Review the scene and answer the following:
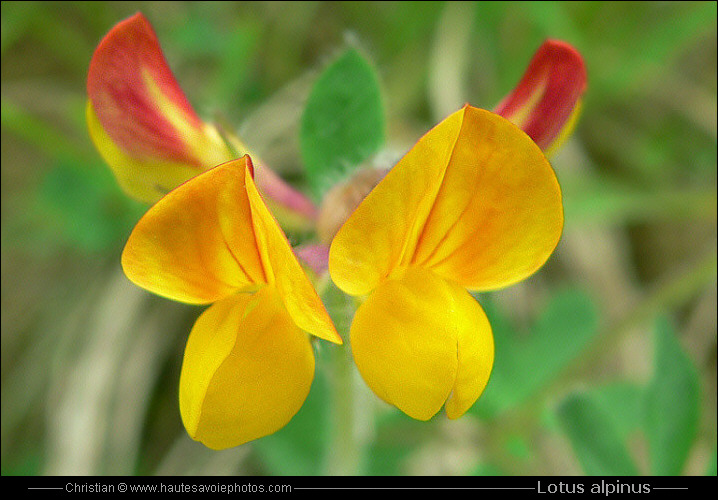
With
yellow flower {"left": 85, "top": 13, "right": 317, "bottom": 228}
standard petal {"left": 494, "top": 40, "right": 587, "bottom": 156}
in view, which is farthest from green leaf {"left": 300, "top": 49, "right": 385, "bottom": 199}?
standard petal {"left": 494, "top": 40, "right": 587, "bottom": 156}

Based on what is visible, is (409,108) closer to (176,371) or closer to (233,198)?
(176,371)

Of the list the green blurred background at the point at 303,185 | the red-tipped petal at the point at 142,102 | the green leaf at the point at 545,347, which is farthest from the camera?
the green blurred background at the point at 303,185

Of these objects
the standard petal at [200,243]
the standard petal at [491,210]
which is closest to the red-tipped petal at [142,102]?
the standard petal at [200,243]

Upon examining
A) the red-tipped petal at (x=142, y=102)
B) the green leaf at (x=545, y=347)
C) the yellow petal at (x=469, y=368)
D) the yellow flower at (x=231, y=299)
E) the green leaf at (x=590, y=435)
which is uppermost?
the red-tipped petal at (x=142, y=102)

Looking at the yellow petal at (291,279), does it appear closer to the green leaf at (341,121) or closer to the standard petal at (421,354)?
the standard petal at (421,354)

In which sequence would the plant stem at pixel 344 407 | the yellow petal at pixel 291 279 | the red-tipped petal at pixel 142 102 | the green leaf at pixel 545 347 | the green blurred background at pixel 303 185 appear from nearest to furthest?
the yellow petal at pixel 291 279 < the red-tipped petal at pixel 142 102 < the plant stem at pixel 344 407 < the green leaf at pixel 545 347 < the green blurred background at pixel 303 185

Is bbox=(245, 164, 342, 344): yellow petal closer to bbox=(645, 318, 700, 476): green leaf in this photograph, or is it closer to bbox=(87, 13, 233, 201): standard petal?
bbox=(87, 13, 233, 201): standard petal

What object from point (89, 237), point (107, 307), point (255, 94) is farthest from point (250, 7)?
point (107, 307)

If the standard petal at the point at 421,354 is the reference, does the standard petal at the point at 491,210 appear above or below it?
above
